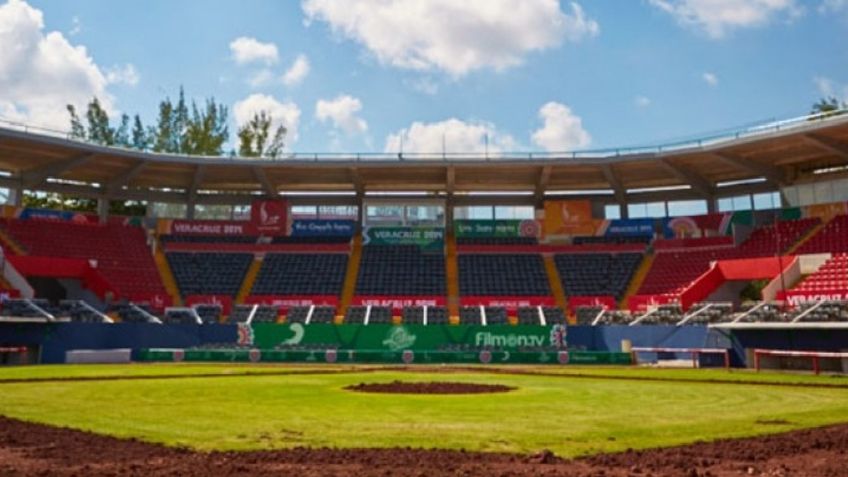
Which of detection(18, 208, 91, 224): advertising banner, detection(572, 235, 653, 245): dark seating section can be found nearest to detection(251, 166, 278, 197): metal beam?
detection(18, 208, 91, 224): advertising banner

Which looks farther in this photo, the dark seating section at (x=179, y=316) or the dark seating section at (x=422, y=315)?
the dark seating section at (x=422, y=315)

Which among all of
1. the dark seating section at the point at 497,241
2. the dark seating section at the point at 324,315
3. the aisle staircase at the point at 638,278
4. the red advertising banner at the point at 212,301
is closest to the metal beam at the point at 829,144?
the aisle staircase at the point at 638,278

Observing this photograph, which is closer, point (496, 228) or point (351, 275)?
point (351, 275)

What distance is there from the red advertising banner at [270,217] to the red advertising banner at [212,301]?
34.7ft

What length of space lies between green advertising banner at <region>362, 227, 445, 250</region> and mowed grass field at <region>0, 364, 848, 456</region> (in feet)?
127

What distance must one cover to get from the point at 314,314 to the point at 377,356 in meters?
11.3

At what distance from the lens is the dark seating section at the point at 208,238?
63.8 meters

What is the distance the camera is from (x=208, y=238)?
212 ft

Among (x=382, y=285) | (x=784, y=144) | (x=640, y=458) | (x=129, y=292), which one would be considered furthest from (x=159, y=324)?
(x=784, y=144)

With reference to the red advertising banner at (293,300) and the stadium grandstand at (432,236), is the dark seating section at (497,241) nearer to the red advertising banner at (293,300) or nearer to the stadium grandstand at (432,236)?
the stadium grandstand at (432,236)

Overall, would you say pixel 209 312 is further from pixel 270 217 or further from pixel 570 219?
pixel 570 219

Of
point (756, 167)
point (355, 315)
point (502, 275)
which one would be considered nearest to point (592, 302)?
point (502, 275)

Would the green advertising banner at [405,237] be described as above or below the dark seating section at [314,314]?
above

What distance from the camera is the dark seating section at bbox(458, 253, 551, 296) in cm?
5812
